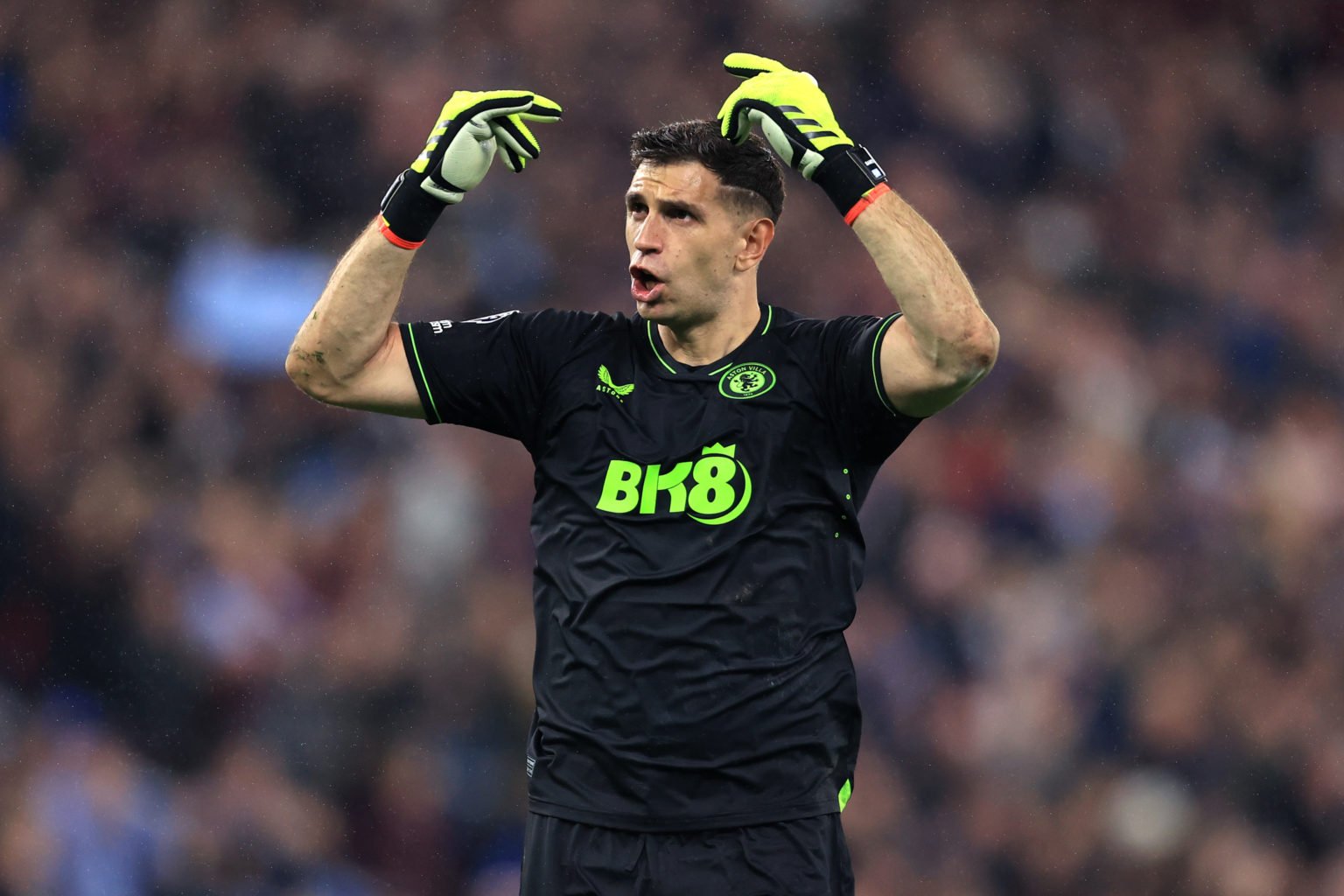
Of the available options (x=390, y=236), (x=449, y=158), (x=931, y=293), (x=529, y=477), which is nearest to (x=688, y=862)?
(x=931, y=293)

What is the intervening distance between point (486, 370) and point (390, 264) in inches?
11.7

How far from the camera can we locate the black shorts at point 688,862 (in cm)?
301

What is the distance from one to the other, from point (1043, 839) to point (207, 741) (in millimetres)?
3384

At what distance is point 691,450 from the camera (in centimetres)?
317

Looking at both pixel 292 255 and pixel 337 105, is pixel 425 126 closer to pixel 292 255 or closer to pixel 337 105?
pixel 337 105

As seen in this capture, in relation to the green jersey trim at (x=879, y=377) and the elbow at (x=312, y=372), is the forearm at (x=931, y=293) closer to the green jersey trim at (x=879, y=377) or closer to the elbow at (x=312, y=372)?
the green jersey trim at (x=879, y=377)

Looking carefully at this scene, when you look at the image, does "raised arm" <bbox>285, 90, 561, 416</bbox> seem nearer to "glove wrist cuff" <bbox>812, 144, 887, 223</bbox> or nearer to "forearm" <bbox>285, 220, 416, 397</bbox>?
"forearm" <bbox>285, 220, 416, 397</bbox>

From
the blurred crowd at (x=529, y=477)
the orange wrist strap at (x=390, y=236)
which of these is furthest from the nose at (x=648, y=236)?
the blurred crowd at (x=529, y=477)

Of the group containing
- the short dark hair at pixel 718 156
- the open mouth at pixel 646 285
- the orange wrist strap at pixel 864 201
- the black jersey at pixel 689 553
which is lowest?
the black jersey at pixel 689 553

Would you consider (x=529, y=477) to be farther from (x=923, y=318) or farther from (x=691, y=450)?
(x=923, y=318)

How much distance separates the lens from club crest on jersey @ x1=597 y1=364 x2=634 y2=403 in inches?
129

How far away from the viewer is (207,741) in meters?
6.11

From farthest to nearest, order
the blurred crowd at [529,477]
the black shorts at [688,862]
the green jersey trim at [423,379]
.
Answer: the blurred crowd at [529,477] < the green jersey trim at [423,379] < the black shorts at [688,862]

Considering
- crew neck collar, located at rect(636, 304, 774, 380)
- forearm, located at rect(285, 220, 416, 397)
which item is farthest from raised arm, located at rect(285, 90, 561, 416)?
crew neck collar, located at rect(636, 304, 774, 380)
